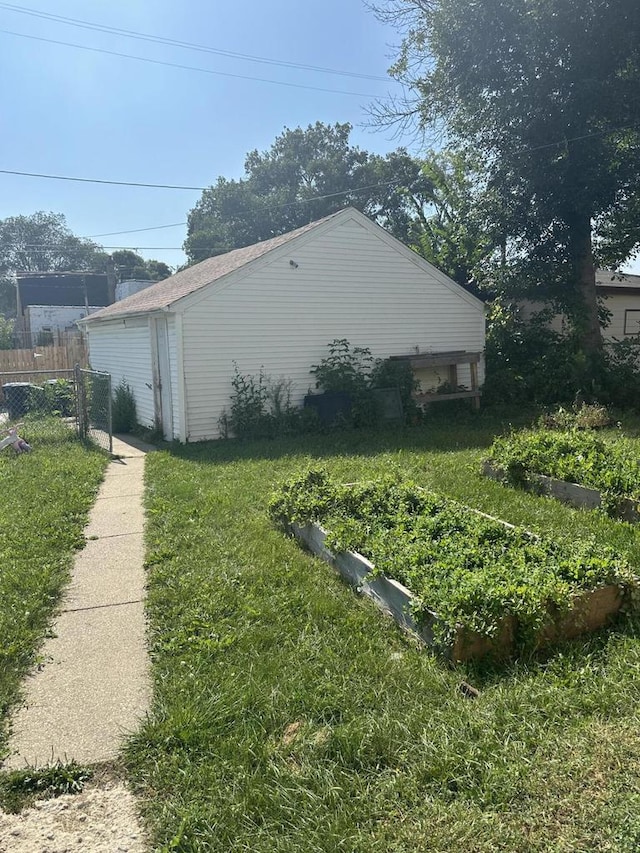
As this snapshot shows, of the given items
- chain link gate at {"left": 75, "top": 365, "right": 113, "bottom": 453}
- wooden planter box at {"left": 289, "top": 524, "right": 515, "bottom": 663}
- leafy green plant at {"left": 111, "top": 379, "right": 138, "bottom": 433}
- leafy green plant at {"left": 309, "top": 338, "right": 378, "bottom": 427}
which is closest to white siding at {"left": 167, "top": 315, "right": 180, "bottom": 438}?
chain link gate at {"left": 75, "top": 365, "right": 113, "bottom": 453}

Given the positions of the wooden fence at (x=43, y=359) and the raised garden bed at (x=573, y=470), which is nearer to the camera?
the raised garden bed at (x=573, y=470)

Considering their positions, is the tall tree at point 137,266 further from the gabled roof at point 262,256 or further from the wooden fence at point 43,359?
the gabled roof at point 262,256

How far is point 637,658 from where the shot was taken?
3.01m

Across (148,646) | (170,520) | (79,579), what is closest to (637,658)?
(148,646)

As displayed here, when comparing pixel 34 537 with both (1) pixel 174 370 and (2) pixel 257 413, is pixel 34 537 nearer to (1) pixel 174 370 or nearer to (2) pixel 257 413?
(1) pixel 174 370

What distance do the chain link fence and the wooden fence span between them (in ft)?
6.47

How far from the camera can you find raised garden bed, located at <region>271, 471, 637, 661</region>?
3.10m

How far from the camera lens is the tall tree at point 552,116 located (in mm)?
12211

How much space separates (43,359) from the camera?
18.9 m

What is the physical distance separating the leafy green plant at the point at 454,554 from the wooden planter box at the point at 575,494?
5.10ft

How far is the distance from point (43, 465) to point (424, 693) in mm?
7199

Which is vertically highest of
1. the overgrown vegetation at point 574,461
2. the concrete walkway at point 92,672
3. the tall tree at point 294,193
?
the tall tree at point 294,193

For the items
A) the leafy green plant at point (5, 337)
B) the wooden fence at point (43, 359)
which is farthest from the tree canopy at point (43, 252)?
the wooden fence at point (43, 359)

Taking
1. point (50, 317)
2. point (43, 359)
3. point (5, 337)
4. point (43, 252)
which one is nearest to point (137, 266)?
point (43, 252)
